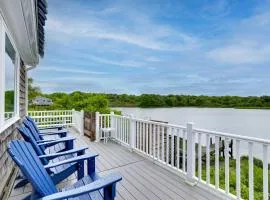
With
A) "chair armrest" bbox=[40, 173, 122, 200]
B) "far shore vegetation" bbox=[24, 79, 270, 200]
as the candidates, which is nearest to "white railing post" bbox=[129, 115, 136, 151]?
"chair armrest" bbox=[40, 173, 122, 200]

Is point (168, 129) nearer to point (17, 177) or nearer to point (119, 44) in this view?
point (17, 177)

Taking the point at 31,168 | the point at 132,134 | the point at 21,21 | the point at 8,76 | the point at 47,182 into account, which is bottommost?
the point at 132,134

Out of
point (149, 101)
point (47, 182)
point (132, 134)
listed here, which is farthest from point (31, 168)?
point (149, 101)

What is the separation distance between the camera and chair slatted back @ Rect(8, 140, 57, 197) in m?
1.89

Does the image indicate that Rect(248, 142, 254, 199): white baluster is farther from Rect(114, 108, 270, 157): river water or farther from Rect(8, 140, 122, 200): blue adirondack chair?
Rect(114, 108, 270, 157): river water

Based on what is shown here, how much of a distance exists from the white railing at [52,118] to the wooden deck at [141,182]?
6.23 m

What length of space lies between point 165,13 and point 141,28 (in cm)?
266

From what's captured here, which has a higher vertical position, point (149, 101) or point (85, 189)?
point (149, 101)

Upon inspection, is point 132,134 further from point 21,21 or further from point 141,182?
point 21,21

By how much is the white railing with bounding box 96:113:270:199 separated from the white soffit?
283 centimetres

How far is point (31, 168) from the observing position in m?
2.10

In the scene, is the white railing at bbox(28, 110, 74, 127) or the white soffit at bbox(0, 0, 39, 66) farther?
the white railing at bbox(28, 110, 74, 127)

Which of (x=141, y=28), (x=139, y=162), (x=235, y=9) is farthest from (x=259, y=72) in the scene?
(x=139, y=162)

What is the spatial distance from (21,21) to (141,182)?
307cm
